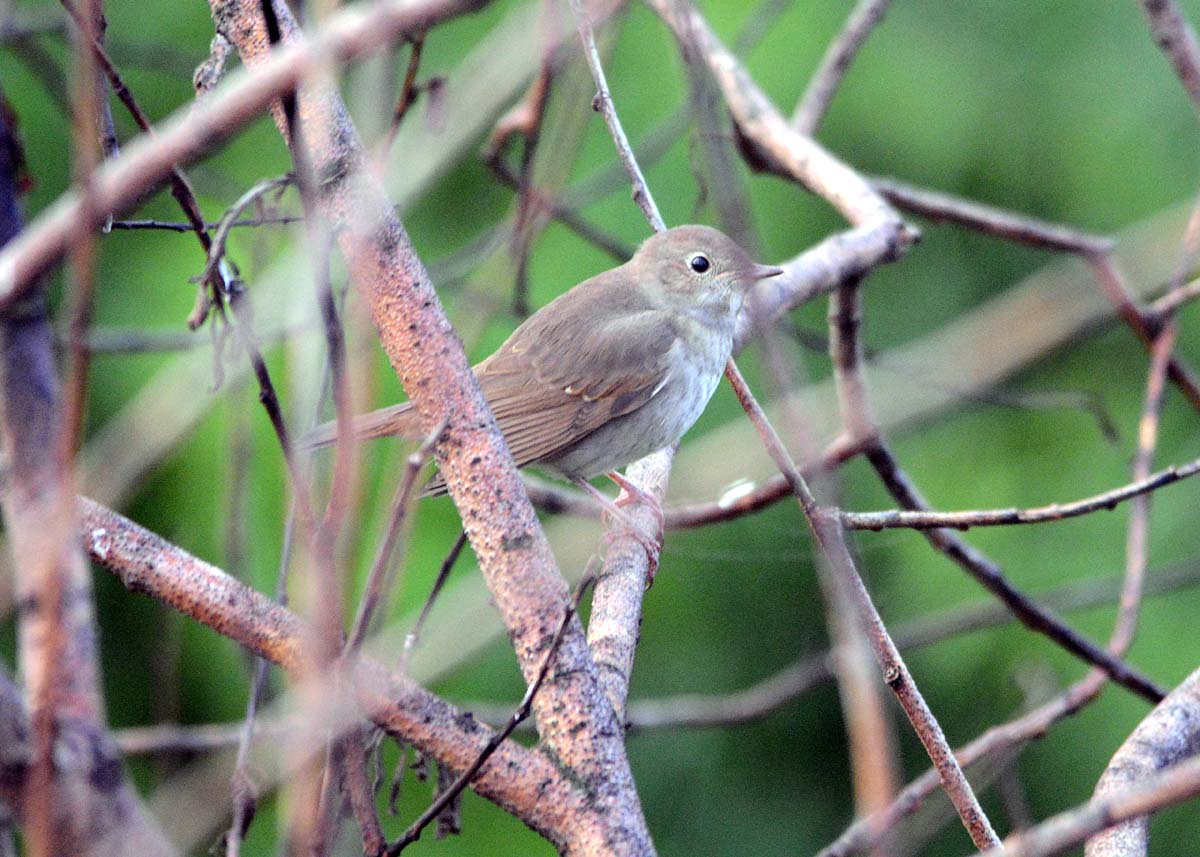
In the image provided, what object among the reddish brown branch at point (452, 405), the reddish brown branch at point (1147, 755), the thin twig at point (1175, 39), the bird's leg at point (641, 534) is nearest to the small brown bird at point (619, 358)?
the bird's leg at point (641, 534)

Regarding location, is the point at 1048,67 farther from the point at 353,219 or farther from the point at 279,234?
the point at 353,219

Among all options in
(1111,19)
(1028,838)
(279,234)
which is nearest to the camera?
(1028,838)

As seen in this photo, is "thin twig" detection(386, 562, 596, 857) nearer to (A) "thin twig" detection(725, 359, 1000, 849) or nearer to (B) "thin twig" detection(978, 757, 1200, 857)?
(A) "thin twig" detection(725, 359, 1000, 849)

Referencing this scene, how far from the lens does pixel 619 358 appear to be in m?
4.10

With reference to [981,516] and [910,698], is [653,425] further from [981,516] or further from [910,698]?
[910,698]

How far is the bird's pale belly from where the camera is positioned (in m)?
3.79

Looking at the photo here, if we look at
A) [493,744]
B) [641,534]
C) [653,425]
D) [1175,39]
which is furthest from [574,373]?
[493,744]

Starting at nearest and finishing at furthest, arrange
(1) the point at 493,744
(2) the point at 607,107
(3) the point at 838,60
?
(1) the point at 493,744, (2) the point at 607,107, (3) the point at 838,60

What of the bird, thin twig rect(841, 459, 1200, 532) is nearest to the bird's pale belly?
the bird

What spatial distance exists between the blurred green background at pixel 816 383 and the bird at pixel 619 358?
0.14 m

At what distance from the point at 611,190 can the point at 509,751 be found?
2738 mm

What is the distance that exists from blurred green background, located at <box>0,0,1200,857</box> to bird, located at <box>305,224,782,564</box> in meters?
0.14

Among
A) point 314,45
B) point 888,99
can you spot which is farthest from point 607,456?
point 314,45

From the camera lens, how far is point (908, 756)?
4.57m
